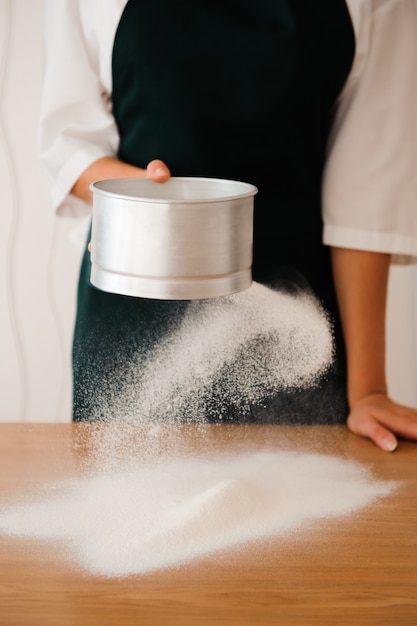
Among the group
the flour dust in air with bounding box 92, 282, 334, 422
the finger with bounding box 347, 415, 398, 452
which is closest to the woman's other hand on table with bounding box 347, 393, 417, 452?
the finger with bounding box 347, 415, 398, 452

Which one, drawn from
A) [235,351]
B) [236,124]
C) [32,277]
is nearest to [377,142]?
[236,124]

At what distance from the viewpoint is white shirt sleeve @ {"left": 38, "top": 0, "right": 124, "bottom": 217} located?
1.12m

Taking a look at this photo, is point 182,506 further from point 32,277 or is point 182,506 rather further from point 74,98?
point 32,277

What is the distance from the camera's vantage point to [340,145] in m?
1.16

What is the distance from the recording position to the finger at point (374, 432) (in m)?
0.96

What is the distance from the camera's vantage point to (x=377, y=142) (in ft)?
3.74

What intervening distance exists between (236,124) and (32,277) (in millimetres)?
848

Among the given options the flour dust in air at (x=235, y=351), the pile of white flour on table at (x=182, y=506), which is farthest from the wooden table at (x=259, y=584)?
the flour dust in air at (x=235, y=351)

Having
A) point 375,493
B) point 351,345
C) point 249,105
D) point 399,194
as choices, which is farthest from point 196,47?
point 375,493

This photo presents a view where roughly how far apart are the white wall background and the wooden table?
100 cm

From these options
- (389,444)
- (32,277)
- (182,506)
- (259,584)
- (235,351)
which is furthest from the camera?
(32,277)

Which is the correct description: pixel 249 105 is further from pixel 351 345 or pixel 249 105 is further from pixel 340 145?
pixel 351 345

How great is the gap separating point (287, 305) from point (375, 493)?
1.07ft

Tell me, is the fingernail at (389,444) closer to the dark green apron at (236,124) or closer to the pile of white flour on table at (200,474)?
the pile of white flour on table at (200,474)
